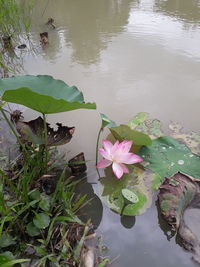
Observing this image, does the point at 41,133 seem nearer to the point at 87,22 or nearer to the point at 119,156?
the point at 119,156

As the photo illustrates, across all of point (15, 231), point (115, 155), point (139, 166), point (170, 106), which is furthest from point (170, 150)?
point (15, 231)

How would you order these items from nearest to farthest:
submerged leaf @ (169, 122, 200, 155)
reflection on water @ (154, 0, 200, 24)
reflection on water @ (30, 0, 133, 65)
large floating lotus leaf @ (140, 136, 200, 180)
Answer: large floating lotus leaf @ (140, 136, 200, 180) < submerged leaf @ (169, 122, 200, 155) < reflection on water @ (30, 0, 133, 65) < reflection on water @ (154, 0, 200, 24)

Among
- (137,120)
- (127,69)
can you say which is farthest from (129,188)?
(127,69)

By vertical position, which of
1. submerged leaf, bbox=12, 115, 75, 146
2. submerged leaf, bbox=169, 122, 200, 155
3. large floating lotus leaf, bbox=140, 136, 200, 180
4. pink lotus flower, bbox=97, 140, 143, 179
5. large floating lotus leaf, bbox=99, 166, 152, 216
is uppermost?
submerged leaf, bbox=12, 115, 75, 146

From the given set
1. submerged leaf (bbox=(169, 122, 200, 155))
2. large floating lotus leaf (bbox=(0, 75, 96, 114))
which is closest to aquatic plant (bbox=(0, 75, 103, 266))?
large floating lotus leaf (bbox=(0, 75, 96, 114))

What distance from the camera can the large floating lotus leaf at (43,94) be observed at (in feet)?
3.01

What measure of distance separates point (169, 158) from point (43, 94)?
2.07 ft

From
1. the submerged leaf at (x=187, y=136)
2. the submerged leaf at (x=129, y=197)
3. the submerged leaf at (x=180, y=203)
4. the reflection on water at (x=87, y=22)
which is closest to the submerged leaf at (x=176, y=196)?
the submerged leaf at (x=180, y=203)

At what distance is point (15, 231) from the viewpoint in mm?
996

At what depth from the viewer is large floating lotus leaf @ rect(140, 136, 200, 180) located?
113 cm

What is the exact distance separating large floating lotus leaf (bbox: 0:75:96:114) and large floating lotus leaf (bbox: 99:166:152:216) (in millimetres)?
419

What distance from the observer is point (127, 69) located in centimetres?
215

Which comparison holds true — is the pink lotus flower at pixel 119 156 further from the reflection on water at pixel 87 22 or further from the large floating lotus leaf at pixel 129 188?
the reflection on water at pixel 87 22

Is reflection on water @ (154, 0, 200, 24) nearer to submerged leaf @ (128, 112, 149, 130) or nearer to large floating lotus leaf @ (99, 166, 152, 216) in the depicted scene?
submerged leaf @ (128, 112, 149, 130)
